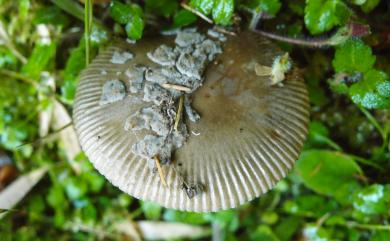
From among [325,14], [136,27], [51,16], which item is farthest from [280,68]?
[51,16]

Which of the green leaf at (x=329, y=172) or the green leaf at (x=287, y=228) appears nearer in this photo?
the green leaf at (x=329, y=172)

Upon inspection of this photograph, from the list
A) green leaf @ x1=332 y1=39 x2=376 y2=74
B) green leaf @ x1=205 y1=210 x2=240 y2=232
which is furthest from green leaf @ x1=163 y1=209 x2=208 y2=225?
green leaf @ x1=332 y1=39 x2=376 y2=74

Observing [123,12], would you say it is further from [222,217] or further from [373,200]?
[373,200]

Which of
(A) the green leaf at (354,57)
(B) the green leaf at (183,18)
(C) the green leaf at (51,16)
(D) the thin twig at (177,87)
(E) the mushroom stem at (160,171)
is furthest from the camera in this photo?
(C) the green leaf at (51,16)

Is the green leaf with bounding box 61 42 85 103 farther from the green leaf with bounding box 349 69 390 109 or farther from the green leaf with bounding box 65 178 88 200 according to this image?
the green leaf with bounding box 349 69 390 109

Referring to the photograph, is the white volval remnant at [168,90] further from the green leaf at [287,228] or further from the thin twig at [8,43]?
the green leaf at [287,228]

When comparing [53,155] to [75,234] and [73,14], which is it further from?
[73,14]

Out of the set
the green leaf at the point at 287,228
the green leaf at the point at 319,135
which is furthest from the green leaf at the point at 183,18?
the green leaf at the point at 287,228
